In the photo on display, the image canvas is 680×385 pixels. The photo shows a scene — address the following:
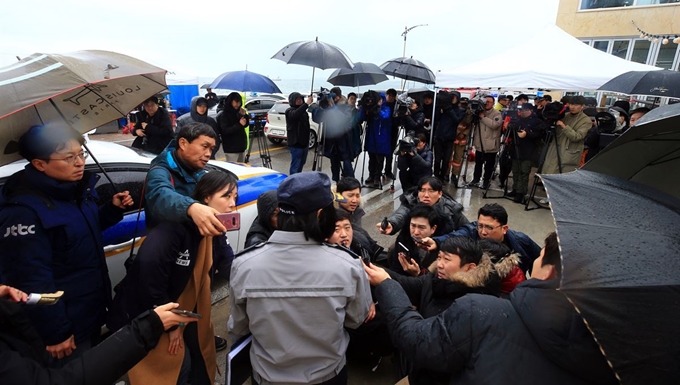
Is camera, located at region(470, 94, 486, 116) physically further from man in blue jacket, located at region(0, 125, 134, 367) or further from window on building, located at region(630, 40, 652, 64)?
window on building, located at region(630, 40, 652, 64)

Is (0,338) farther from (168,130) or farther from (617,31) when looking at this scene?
(617,31)

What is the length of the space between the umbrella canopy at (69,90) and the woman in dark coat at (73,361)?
2.67ft

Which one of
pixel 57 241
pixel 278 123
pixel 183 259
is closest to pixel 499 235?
pixel 183 259

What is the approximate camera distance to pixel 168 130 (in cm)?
Result: 556

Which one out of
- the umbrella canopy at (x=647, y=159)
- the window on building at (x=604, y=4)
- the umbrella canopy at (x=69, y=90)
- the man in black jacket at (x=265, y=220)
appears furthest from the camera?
the window on building at (x=604, y=4)

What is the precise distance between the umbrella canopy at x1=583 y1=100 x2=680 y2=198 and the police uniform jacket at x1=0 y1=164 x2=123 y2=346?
2.50 m

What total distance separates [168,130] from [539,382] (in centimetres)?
577

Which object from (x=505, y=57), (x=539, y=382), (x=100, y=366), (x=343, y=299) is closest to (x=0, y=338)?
(x=100, y=366)

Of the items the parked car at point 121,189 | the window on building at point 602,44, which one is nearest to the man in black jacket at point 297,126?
the parked car at point 121,189

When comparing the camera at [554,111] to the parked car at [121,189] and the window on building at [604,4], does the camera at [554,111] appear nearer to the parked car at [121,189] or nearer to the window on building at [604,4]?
the parked car at [121,189]

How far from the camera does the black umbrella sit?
6.22m

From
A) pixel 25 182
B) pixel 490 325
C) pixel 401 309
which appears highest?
pixel 25 182

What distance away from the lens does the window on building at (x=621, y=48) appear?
16.0m

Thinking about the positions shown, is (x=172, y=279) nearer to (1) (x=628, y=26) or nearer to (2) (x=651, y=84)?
(2) (x=651, y=84)
